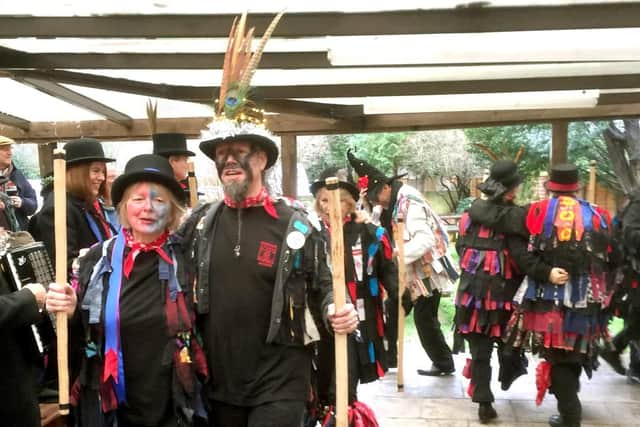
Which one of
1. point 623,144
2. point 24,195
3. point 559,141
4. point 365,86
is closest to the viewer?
point 365,86

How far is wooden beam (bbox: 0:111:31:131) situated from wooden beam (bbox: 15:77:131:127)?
1086 millimetres

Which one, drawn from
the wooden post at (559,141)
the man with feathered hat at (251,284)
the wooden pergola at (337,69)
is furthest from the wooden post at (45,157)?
the wooden post at (559,141)

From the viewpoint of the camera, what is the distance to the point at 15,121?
6.61 metres

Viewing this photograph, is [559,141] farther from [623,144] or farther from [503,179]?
[623,144]

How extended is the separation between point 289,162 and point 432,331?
242 cm

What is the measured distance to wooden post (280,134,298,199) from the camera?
6.43m

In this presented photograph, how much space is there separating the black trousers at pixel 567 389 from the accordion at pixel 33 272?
3266mm

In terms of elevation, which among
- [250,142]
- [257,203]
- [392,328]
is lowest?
[392,328]

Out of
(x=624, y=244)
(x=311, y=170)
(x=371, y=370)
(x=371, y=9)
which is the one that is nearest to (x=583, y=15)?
(x=371, y=9)

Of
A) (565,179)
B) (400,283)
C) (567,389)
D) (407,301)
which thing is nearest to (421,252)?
(407,301)

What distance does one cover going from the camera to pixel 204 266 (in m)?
2.54

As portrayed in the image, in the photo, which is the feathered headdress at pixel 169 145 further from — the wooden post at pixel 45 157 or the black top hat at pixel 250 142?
the wooden post at pixel 45 157

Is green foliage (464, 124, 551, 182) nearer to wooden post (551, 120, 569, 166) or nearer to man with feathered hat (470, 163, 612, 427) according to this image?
wooden post (551, 120, 569, 166)

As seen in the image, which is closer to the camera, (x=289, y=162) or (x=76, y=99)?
(x=76, y=99)
